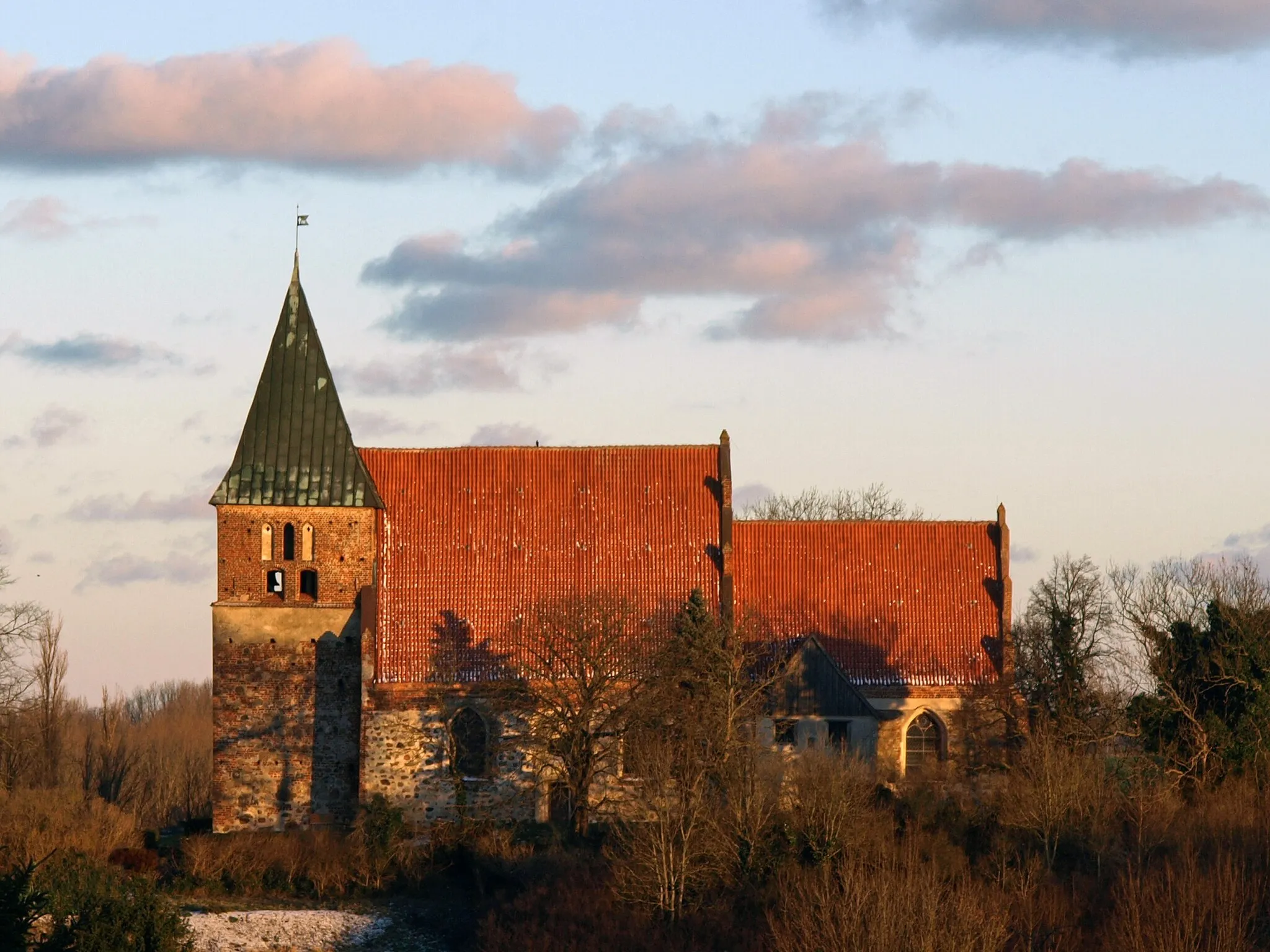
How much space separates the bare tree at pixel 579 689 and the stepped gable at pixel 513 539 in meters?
1.55

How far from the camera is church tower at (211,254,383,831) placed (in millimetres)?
45094

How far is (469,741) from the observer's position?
45500mm

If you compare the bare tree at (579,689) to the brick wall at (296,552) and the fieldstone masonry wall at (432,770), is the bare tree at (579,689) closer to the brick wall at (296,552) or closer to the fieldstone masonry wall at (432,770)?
the fieldstone masonry wall at (432,770)

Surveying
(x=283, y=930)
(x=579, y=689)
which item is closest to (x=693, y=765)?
A: (x=579, y=689)

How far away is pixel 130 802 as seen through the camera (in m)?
56.8

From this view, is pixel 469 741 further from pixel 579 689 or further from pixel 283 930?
pixel 283 930

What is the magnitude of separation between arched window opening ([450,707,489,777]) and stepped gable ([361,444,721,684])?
0.92 meters

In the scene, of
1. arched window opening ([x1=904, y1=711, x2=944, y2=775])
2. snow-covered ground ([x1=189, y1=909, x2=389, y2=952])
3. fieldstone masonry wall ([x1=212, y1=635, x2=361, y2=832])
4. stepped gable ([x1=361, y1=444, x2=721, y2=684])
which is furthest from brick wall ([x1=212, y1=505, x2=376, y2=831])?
arched window opening ([x1=904, y1=711, x2=944, y2=775])

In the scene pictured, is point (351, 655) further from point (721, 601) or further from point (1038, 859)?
point (1038, 859)

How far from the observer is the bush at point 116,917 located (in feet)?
103

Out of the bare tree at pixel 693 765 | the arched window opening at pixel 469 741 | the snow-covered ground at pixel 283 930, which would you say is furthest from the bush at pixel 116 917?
the arched window opening at pixel 469 741

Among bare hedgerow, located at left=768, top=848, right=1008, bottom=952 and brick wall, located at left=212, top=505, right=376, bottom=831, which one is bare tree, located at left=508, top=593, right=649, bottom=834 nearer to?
brick wall, located at left=212, top=505, right=376, bottom=831

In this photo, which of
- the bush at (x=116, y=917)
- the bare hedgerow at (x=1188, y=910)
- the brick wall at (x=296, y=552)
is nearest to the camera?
the bare hedgerow at (x=1188, y=910)

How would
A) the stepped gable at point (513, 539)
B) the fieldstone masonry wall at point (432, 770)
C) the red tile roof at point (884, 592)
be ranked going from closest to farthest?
the fieldstone masonry wall at point (432, 770) → the stepped gable at point (513, 539) → the red tile roof at point (884, 592)
